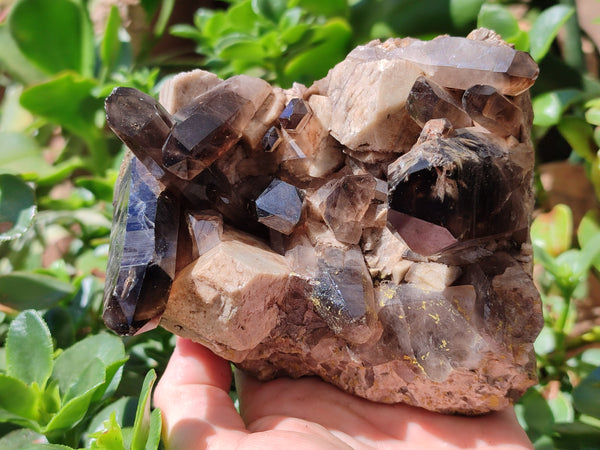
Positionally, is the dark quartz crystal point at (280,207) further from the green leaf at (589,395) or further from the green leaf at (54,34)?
the green leaf at (54,34)

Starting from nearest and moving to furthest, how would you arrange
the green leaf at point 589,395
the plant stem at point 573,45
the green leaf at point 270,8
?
the green leaf at point 589,395 < the green leaf at point 270,8 < the plant stem at point 573,45

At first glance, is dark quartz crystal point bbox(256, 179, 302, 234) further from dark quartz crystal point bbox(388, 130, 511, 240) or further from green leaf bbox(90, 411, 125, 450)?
green leaf bbox(90, 411, 125, 450)

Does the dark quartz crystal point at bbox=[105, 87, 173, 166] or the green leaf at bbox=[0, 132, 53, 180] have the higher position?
the dark quartz crystal point at bbox=[105, 87, 173, 166]

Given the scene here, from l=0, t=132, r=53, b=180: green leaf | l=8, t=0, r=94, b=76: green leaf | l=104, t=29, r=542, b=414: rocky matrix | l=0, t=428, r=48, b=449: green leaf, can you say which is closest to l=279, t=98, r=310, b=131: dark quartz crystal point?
l=104, t=29, r=542, b=414: rocky matrix

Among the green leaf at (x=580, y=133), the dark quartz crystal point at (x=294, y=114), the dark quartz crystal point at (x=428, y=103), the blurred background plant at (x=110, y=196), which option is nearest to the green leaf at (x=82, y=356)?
the blurred background plant at (x=110, y=196)

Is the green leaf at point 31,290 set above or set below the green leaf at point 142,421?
below

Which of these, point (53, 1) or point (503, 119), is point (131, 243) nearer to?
point (503, 119)

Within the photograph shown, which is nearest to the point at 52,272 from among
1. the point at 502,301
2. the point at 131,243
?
the point at 131,243
